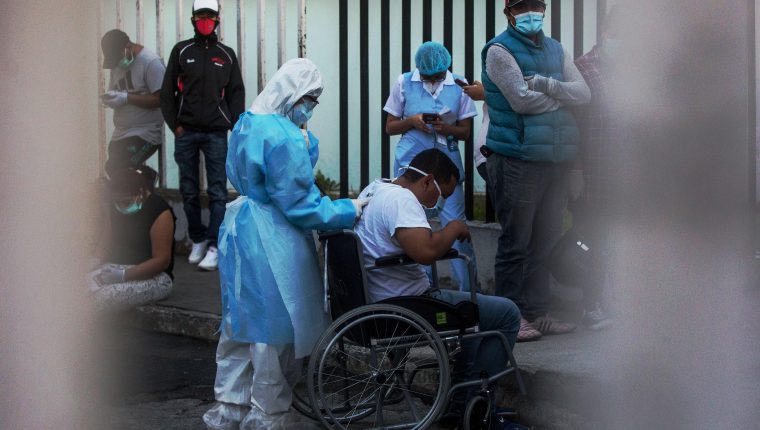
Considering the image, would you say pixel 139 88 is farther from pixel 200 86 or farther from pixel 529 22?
pixel 529 22

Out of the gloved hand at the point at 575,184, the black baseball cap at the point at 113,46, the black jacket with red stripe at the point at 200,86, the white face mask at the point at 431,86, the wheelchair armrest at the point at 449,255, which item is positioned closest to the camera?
the wheelchair armrest at the point at 449,255

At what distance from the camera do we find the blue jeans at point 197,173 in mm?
8258

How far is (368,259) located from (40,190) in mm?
2874

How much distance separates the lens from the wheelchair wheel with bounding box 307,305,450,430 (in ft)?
14.0

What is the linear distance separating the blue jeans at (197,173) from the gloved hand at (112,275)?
157 centimetres

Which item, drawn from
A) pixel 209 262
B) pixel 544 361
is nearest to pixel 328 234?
pixel 544 361

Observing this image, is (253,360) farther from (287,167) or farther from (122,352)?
(122,352)

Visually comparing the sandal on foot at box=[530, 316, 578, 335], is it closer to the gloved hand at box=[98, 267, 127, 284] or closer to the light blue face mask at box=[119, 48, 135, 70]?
the gloved hand at box=[98, 267, 127, 284]

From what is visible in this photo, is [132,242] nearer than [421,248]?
No

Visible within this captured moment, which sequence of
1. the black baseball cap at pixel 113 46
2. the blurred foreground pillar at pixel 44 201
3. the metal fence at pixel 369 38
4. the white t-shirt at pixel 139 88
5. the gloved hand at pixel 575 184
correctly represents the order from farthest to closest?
the white t-shirt at pixel 139 88 < the black baseball cap at pixel 113 46 < the metal fence at pixel 369 38 < the gloved hand at pixel 575 184 < the blurred foreground pillar at pixel 44 201

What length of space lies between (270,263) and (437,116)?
7.90ft

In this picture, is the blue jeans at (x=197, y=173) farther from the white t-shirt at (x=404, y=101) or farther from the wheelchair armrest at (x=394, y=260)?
the wheelchair armrest at (x=394, y=260)

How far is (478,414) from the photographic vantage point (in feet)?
14.5

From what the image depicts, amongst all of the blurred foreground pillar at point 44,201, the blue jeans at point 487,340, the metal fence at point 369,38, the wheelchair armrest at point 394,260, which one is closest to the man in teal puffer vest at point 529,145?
the metal fence at point 369,38
